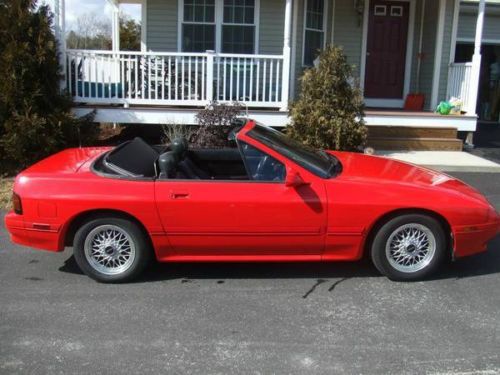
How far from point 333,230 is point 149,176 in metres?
1.68

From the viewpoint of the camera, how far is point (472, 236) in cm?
471

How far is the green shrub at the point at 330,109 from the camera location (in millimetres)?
9680

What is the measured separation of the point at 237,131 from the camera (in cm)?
507

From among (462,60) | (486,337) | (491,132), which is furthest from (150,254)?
(462,60)

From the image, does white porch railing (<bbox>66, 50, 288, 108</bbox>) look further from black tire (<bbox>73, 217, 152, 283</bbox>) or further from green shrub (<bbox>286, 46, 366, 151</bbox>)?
black tire (<bbox>73, 217, 152, 283</bbox>)

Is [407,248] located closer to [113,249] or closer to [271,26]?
[113,249]

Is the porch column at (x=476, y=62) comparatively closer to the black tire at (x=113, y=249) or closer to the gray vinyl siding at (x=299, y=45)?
the gray vinyl siding at (x=299, y=45)

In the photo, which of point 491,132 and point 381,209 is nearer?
point 381,209

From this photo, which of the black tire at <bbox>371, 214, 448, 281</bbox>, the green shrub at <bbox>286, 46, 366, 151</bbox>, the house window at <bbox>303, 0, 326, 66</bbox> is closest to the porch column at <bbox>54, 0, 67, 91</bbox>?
the green shrub at <bbox>286, 46, 366, 151</bbox>

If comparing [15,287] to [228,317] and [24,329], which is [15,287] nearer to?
[24,329]

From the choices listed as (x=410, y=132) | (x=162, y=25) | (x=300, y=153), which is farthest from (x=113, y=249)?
(x=162, y=25)

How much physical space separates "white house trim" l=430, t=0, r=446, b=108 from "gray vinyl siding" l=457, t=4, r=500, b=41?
3.45 metres

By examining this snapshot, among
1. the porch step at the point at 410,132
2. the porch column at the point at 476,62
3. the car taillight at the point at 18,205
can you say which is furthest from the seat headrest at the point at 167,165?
the porch column at the point at 476,62

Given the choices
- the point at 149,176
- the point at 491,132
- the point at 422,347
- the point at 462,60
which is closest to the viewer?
the point at 422,347
